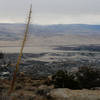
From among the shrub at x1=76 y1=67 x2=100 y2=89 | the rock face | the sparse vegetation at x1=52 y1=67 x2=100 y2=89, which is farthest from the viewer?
the shrub at x1=76 y1=67 x2=100 y2=89

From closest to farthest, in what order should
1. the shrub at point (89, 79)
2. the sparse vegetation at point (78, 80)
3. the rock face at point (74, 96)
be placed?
the rock face at point (74, 96), the sparse vegetation at point (78, 80), the shrub at point (89, 79)

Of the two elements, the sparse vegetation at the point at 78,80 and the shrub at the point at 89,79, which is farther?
the shrub at the point at 89,79

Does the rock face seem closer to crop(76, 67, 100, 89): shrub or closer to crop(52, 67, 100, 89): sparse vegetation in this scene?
crop(52, 67, 100, 89): sparse vegetation

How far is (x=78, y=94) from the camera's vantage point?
1174cm

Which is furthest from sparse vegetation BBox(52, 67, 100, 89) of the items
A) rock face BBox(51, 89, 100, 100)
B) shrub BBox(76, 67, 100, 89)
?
rock face BBox(51, 89, 100, 100)

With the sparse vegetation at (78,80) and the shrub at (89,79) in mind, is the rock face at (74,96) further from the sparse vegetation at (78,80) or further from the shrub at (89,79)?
the shrub at (89,79)

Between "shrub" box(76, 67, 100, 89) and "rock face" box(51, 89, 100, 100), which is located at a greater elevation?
"rock face" box(51, 89, 100, 100)

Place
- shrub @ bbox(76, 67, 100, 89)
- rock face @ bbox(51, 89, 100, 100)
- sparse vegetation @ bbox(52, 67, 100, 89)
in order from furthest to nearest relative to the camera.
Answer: shrub @ bbox(76, 67, 100, 89) < sparse vegetation @ bbox(52, 67, 100, 89) < rock face @ bbox(51, 89, 100, 100)

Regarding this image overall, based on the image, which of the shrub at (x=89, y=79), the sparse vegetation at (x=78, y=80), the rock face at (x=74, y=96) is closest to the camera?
the rock face at (x=74, y=96)

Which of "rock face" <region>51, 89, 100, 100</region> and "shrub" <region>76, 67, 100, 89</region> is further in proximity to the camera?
"shrub" <region>76, 67, 100, 89</region>

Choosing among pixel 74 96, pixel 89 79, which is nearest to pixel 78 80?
pixel 89 79

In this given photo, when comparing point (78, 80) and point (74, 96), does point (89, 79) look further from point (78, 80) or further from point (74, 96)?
point (74, 96)

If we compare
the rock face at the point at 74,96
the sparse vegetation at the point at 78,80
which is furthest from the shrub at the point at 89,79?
the rock face at the point at 74,96

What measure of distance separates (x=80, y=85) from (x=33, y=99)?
19.4 ft
